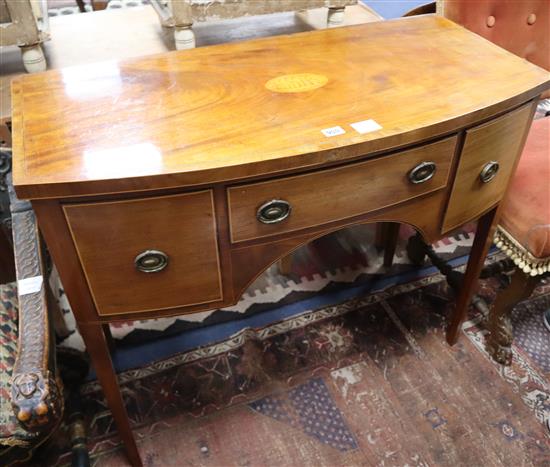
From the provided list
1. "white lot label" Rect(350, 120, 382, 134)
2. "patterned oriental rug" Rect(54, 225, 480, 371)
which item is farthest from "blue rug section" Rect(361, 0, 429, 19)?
"white lot label" Rect(350, 120, 382, 134)

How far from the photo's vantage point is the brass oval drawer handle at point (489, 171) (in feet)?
3.16

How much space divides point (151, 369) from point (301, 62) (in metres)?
0.86

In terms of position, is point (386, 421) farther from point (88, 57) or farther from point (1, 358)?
point (88, 57)

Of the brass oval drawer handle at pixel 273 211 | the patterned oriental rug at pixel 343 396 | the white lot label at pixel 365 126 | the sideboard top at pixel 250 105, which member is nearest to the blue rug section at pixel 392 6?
the sideboard top at pixel 250 105

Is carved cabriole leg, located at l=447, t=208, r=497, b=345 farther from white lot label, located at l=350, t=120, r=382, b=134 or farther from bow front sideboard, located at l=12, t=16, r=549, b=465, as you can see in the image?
white lot label, located at l=350, t=120, r=382, b=134

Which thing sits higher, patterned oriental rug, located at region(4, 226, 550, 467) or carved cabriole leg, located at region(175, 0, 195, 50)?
carved cabriole leg, located at region(175, 0, 195, 50)

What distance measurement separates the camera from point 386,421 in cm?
123

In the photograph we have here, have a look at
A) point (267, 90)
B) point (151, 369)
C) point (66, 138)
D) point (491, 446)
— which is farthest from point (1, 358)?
point (491, 446)

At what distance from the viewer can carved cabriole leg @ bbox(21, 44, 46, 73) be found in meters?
1.17

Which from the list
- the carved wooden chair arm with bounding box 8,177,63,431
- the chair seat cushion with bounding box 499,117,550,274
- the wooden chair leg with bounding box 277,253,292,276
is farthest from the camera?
the wooden chair leg with bounding box 277,253,292,276

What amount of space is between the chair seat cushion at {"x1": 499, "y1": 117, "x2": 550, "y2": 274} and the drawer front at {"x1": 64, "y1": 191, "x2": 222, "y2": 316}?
2.32 feet

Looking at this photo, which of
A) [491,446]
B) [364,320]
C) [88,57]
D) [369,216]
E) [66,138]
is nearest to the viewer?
[66,138]

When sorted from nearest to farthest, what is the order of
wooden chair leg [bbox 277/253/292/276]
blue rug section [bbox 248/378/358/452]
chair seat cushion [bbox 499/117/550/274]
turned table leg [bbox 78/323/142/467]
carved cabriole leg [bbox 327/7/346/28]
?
turned table leg [bbox 78/323/142/467]
chair seat cushion [bbox 499/117/550/274]
blue rug section [bbox 248/378/358/452]
carved cabriole leg [bbox 327/7/346/28]
wooden chair leg [bbox 277/253/292/276]

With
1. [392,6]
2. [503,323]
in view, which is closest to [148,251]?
[503,323]
